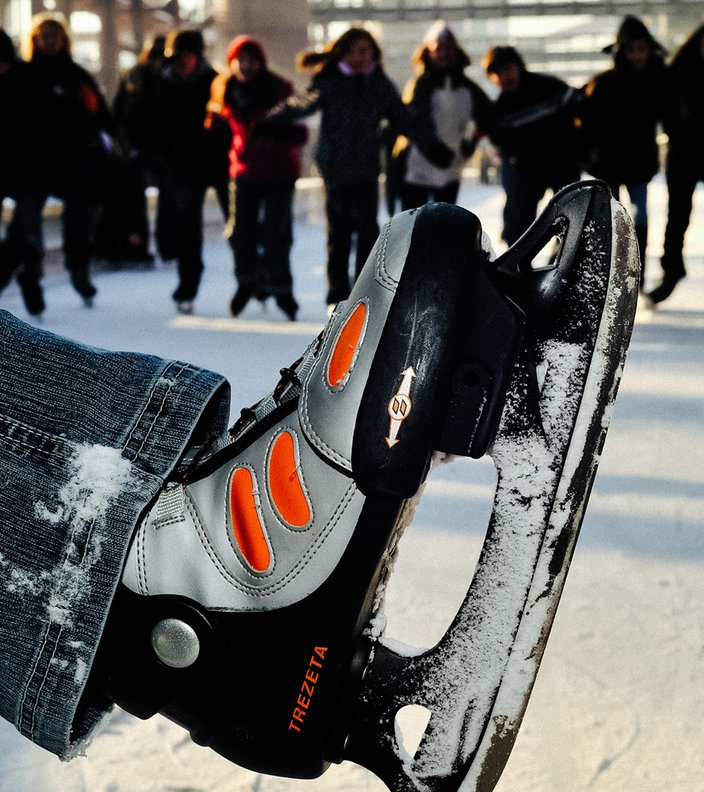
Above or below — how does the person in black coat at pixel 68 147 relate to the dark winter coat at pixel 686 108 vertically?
below

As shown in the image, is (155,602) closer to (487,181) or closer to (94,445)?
(94,445)

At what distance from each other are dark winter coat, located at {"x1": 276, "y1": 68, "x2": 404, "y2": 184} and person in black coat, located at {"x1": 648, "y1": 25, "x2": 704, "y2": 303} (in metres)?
1.10

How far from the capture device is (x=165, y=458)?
66 centimetres

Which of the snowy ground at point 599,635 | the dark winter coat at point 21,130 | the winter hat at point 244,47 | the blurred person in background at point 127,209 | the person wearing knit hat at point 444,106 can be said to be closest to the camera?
the snowy ground at point 599,635

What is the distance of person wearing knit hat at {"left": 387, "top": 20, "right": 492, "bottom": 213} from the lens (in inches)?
160

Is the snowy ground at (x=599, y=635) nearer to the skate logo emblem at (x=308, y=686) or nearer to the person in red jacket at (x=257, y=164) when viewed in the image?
the skate logo emblem at (x=308, y=686)

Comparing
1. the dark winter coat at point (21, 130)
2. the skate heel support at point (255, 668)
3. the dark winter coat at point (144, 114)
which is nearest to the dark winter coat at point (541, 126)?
the dark winter coat at point (144, 114)

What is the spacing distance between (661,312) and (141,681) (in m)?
3.26

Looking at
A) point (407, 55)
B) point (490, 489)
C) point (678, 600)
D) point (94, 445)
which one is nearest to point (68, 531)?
point (94, 445)

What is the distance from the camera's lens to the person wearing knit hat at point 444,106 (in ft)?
13.4

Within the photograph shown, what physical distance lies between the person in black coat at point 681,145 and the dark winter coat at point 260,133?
4.82 feet

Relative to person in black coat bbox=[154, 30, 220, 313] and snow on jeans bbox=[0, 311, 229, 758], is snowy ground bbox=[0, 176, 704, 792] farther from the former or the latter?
person in black coat bbox=[154, 30, 220, 313]

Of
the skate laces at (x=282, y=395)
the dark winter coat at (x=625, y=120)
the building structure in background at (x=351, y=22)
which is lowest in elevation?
the skate laces at (x=282, y=395)

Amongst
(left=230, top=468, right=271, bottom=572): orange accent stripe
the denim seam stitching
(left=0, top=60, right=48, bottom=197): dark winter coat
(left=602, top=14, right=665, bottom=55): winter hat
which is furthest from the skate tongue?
(left=602, top=14, right=665, bottom=55): winter hat
